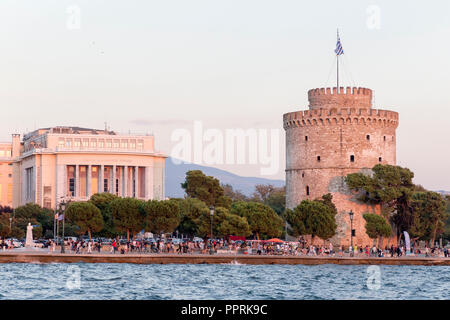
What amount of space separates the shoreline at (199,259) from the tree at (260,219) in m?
10.8

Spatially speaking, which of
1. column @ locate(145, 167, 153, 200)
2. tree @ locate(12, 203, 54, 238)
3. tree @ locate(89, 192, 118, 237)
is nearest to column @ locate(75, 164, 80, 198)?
column @ locate(145, 167, 153, 200)

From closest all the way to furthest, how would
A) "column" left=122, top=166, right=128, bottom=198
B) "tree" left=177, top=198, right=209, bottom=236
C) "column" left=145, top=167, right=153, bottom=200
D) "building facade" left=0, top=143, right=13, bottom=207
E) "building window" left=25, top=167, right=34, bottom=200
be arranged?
"tree" left=177, top=198, right=209, bottom=236 < "column" left=122, top=166, right=128, bottom=198 < "building window" left=25, top=167, right=34, bottom=200 < "column" left=145, top=167, right=153, bottom=200 < "building facade" left=0, top=143, right=13, bottom=207

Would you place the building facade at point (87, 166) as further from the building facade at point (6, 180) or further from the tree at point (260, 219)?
the tree at point (260, 219)

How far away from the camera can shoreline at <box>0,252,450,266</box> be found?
5672 centimetres

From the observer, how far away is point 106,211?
256 feet

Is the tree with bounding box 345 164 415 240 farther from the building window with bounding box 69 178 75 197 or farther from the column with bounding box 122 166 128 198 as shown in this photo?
the building window with bounding box 69 178 75 197

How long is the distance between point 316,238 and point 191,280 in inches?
1188

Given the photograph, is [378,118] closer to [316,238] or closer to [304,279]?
[316,238]

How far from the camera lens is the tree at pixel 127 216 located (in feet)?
236

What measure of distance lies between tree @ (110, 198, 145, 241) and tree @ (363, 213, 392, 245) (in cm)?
1800

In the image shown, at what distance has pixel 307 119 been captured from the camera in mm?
76312

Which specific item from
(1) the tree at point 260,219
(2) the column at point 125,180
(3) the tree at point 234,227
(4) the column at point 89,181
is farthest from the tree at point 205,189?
(2) the column at point 125,180

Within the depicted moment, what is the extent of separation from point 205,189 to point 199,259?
30200 mm

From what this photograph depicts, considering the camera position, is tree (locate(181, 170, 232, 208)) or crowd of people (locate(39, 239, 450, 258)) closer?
crowd of people (locate(39, 239, 450, 258))
